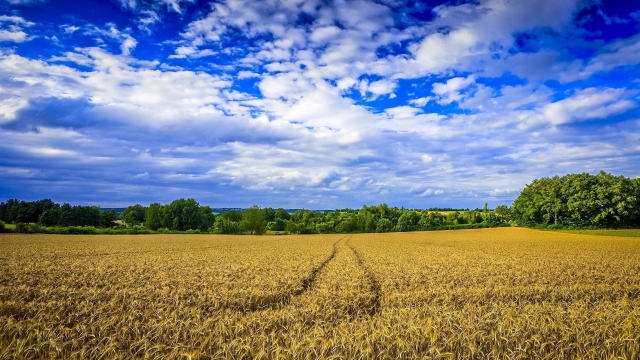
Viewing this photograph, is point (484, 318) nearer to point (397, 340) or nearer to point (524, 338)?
point (524, 338)

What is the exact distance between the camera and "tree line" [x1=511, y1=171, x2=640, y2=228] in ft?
236

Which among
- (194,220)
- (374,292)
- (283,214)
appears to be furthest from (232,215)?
(374,292)

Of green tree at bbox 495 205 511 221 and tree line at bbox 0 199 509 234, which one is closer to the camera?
tree line at bbox 0 199 509 234

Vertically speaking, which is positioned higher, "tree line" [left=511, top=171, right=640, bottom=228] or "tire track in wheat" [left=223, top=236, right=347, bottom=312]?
"tree line" [left=511, top=171, right=640, bottom=228]

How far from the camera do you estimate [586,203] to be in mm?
72688

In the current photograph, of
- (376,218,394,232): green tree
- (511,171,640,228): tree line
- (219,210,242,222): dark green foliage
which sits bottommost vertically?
(376,218,394,232): green tree

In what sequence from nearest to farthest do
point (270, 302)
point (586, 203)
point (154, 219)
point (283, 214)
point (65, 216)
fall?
point (270, 302)
point (586, 203)
point (65, 216)
point (154, 219)
point (283, 214)

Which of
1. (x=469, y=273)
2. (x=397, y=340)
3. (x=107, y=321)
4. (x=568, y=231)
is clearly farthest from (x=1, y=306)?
(x=568, y=231)

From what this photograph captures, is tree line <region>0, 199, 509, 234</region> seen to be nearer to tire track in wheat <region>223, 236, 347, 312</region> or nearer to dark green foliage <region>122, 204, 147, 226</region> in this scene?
dark green foliage <region>122, 204, 147, 226</region>

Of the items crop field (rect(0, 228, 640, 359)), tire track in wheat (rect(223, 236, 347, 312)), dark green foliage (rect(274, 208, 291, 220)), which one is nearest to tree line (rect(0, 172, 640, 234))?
dark green foliage (rect(274, 208, 291, 220))

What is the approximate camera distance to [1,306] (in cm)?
870

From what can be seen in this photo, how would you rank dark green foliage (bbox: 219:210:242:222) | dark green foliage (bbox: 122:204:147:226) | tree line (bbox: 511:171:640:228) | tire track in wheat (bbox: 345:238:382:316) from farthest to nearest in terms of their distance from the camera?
dark green foliage (bbox: 122:204:147:226)
dark green foliage (bbox: 219:210:242:222)
tree line (bbox: 511:171:640:228)
tire track in wheat (bbox: 345:238:382:316)

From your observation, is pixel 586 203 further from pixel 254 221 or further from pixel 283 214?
pixel 283 214

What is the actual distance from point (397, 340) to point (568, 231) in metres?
84.5
